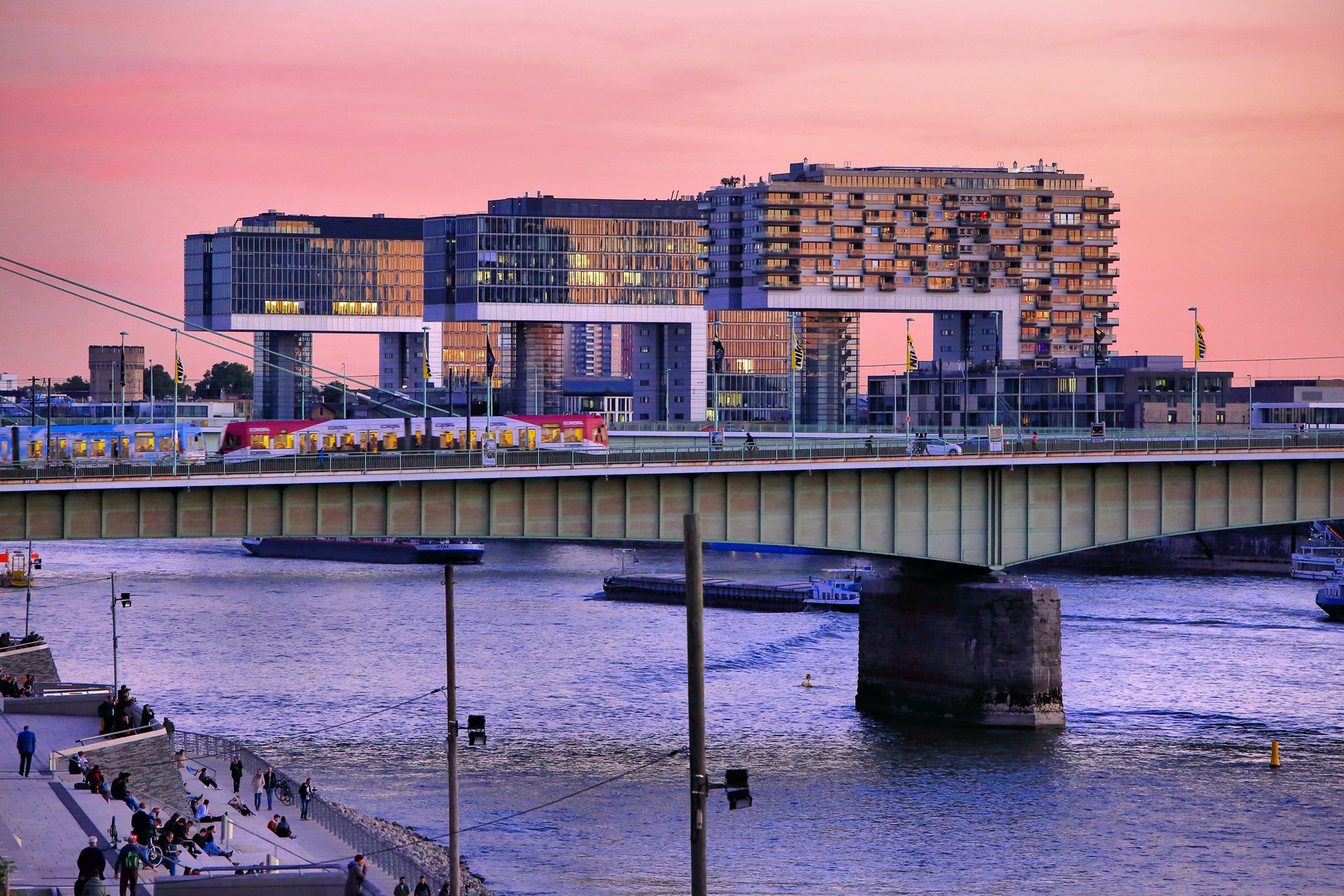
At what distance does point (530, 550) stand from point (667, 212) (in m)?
50.1

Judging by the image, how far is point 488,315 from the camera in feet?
615

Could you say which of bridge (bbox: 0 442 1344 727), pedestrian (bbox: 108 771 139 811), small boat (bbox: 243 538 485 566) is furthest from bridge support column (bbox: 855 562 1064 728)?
small boat (bbox: 243 538 485 566)

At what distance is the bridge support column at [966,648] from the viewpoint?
195 ft

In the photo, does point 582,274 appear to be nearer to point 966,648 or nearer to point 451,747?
point 966,648

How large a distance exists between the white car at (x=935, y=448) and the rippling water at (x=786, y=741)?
10258mm

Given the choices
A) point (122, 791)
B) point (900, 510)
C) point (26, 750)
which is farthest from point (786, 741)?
point (26, 750)

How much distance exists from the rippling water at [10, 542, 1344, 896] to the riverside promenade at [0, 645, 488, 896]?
11.2 feet

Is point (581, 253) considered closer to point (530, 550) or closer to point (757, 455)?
point (530, 550)

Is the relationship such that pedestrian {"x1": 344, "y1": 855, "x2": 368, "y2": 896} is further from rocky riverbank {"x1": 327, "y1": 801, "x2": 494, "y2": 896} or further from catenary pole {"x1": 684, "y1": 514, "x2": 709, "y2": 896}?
catenary pole {"x1": 684, "y1": 514, "x2": 709, "y2": 896}

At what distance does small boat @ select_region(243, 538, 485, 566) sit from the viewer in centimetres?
14475

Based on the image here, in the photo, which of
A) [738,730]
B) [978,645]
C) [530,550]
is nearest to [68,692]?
[738,730]

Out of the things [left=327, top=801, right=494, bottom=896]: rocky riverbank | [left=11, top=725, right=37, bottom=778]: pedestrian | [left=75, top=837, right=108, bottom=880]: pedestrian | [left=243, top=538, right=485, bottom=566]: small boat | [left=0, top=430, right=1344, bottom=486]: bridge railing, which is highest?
[left=0, top=430, right=1344, bottom=486]: bridge railing

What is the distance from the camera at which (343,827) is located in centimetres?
4178

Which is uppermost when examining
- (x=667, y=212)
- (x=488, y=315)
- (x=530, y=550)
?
(x=667, y=212)
